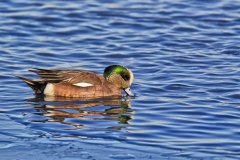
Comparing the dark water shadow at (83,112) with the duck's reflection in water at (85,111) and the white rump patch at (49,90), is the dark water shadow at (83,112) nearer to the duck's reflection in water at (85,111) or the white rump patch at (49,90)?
the duck's reflection in water at (85,111)

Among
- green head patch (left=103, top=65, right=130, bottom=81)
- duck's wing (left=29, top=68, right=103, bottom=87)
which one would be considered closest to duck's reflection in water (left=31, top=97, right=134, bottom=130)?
duck's wing (left=29, top=68, right=103, bottom=87)

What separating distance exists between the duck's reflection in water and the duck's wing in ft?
0.99

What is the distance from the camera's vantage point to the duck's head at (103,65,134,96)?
13938 mm

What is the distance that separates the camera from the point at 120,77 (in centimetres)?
1395

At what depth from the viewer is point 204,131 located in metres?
11.5

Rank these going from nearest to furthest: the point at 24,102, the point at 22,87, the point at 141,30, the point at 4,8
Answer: the point at 24,102 → the point at 22,87 → the point at 141,30 → the point at 4,8

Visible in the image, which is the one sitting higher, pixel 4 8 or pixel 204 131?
pixel 4 8

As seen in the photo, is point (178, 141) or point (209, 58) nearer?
point (178, 141)

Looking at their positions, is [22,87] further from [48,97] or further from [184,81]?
[184,81]

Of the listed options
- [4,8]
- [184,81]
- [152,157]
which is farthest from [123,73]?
[4,8]

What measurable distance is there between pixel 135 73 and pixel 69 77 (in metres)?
1.81

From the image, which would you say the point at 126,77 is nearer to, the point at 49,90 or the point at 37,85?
the point at 49,90

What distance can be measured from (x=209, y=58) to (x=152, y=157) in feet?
20.9

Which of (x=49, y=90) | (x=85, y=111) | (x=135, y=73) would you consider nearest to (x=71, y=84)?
(x=49, y=90)
